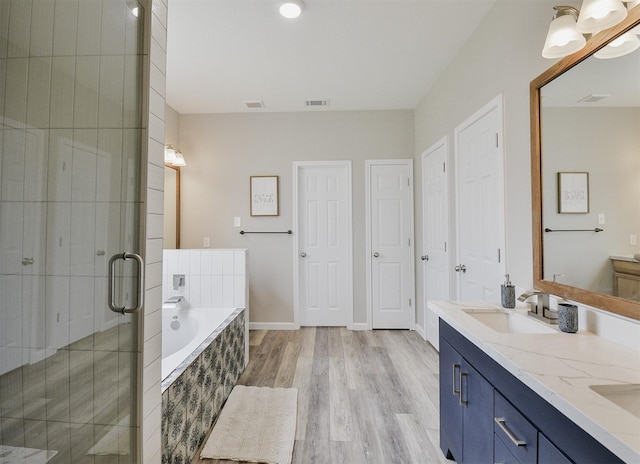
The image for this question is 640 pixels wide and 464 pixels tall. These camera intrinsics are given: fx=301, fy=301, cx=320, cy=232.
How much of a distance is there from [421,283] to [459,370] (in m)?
2.16

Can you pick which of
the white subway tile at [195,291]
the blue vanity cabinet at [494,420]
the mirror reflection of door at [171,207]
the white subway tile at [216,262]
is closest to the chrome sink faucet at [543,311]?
the blue vanity cabinet at [494,420]

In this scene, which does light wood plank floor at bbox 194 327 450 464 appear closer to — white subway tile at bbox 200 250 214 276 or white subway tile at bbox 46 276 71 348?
white subway tile at bbox 200 250 214 276

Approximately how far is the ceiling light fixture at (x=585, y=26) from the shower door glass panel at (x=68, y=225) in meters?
1.63

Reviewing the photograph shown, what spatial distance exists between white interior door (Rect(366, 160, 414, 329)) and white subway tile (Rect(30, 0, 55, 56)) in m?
3.09

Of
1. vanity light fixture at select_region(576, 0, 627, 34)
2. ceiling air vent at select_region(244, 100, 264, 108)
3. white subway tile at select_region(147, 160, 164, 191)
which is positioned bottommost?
white subway tile at select_region(147, 160, 164, 191)

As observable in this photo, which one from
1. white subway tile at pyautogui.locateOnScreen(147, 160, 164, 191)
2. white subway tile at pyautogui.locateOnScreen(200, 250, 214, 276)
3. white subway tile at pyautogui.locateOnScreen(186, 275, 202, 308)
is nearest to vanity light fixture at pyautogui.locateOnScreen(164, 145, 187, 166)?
white subway tile at pyautogui.locateOnScreen(200, 250, 214, 276)

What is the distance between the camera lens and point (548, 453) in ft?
2.55

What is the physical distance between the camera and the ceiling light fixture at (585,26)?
3.38 feet

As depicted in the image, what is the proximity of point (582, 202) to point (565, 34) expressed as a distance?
2.21 ft

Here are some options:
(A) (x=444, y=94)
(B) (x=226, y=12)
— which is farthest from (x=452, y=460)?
(B) (x=226, y=12)

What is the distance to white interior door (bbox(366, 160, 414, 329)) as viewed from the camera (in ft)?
11.8

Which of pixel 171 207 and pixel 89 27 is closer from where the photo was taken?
pixel 89 27

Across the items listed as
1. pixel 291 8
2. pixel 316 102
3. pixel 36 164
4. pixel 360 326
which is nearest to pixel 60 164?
pixel 36 164

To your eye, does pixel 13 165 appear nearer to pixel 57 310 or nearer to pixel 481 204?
pixel 57 310
